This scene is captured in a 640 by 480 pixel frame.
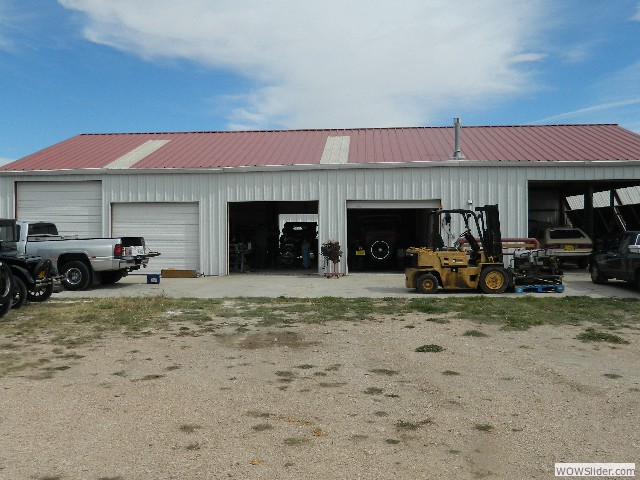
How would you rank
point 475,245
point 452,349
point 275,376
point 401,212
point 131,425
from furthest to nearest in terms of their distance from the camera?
point 401,212 → point 475,245 → point 452,349 → point 275,376 → point 131,425

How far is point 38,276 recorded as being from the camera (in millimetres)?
12688

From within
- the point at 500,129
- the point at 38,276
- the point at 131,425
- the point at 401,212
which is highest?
the point at 500,129

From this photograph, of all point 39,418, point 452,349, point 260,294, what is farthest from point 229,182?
point 39,418

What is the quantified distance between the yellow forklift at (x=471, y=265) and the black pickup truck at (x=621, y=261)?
10.6 feet

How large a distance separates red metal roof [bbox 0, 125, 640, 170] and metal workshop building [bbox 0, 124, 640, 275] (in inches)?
3.4

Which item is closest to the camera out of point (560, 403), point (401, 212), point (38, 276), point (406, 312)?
point (560, 403)

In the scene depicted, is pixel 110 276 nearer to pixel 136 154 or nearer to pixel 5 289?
pixel 5 289

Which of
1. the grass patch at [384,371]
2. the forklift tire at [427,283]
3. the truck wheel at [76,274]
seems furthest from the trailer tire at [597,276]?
the truck wheel at [76,274]

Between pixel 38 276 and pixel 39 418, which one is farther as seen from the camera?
pixel 38 276

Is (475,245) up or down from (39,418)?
up

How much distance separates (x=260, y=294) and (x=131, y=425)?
412 inches

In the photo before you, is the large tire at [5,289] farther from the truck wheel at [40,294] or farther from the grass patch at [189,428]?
the grass patch at [189,428]

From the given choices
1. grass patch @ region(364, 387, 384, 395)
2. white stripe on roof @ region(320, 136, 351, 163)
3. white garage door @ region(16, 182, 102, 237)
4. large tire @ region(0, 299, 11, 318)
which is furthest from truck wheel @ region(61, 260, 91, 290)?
grass patch @ region(364, 387, 384, 395)

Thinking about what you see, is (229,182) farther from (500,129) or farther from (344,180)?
(500,129)
